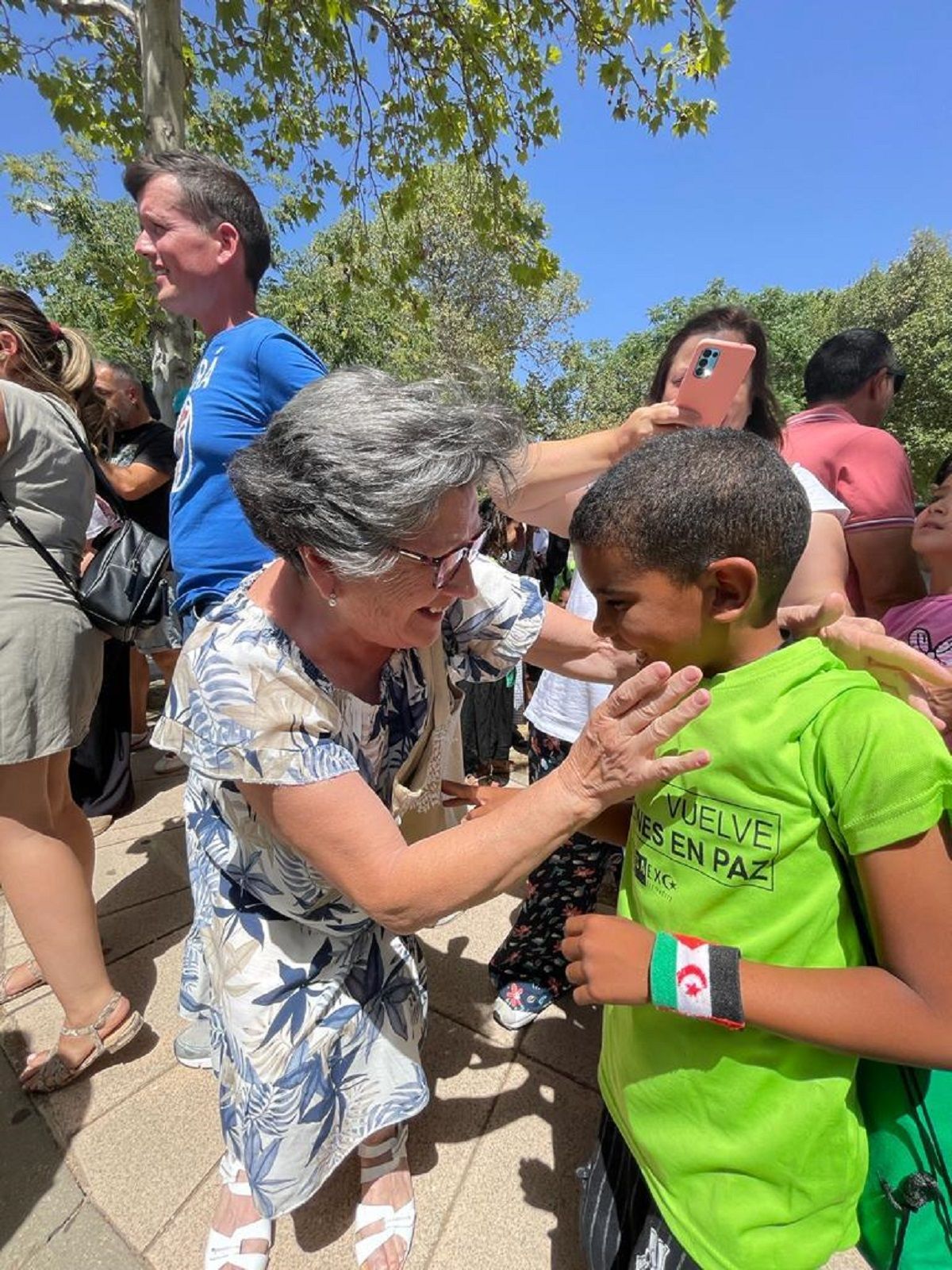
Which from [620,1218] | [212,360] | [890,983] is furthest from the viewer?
[212,360]

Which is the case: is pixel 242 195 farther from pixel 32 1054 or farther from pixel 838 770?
pixel 32 1054

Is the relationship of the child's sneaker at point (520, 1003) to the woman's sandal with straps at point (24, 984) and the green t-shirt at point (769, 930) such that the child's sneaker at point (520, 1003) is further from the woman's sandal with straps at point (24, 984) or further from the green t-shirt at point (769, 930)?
the woman's sandal with straps at point (24, 984)

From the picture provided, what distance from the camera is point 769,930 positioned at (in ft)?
3.21

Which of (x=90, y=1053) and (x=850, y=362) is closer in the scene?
(x=90, y=1053)

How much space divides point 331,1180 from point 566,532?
72.9 inches

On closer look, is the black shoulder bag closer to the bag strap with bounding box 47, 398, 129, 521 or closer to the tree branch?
the bag strap with bounding box 47, 398, 129, 521

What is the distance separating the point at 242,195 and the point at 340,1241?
2957mm

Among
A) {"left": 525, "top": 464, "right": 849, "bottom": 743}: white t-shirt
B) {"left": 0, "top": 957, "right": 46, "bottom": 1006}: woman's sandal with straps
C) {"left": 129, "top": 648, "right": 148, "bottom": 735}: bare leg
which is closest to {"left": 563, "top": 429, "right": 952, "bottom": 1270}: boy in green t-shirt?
{"left": 525, "top": 464, "right": 849, "bottom": 743}: white t-shirt

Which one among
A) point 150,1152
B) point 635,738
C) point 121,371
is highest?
point 121,371

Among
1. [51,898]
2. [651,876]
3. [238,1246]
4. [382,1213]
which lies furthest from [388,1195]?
[51,898]

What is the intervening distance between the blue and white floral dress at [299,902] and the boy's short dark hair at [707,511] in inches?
24.1

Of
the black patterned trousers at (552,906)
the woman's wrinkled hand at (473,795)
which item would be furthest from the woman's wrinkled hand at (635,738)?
the black patterned trousers at (552,906)

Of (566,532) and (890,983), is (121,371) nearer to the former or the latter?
(566,532)

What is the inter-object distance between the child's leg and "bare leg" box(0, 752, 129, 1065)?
60.1 inches
